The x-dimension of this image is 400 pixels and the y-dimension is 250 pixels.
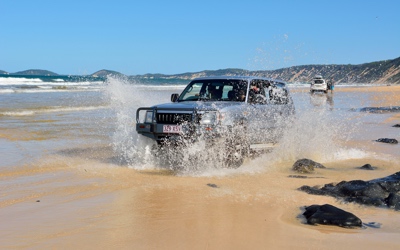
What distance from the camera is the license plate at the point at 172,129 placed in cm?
798

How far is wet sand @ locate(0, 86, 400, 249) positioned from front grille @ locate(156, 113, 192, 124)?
872mm

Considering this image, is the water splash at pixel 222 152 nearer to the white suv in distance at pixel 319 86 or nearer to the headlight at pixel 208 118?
the headlight at pixel 208 118

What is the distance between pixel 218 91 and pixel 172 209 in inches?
163

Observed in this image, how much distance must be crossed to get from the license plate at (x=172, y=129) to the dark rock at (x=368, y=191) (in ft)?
7.71

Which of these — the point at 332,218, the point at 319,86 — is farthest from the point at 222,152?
the point at 319,86

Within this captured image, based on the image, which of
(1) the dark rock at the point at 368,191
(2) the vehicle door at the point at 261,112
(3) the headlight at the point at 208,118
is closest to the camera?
(1) the dark rock at the point at 368,191

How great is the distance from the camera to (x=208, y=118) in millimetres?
7883

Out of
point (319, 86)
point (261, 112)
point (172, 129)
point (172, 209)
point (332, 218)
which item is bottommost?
point (172, 209)

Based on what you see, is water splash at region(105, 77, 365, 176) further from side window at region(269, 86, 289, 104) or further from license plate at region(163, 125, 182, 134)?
side window at region(269, 86, 289, 104)

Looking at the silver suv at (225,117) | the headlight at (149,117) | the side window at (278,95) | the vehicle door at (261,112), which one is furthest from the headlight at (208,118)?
the side window at (278,95)

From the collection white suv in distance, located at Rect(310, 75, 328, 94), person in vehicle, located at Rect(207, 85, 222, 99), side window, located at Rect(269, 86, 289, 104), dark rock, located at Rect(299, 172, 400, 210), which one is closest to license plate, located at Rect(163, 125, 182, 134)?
person in vehicle, located at Rect(207, 85, 222, 99)

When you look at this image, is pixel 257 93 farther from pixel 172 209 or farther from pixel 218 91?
pixel 172 209

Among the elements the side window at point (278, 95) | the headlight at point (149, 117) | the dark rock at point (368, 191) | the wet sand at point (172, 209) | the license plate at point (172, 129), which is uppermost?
the side window at point (278, 95)

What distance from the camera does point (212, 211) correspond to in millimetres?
5488
